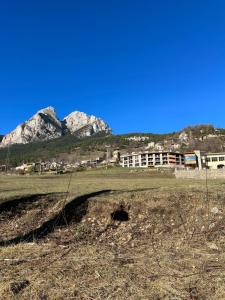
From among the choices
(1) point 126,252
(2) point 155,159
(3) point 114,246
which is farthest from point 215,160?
(1) point 126,252

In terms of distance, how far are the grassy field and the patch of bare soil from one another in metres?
0.02

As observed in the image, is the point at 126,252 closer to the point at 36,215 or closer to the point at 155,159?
the point at 36,215

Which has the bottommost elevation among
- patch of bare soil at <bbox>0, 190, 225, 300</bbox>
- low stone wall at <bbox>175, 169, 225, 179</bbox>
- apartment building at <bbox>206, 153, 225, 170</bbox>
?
patch of bare soil at <bbox>0, 190, 225, 300</bbox>

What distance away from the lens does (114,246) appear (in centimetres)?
947

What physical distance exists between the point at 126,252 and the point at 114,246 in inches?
39.3

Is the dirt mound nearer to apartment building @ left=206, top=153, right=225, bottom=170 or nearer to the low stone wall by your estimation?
the low stone wall

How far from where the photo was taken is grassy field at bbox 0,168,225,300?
5.97m

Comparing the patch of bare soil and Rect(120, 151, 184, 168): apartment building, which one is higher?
Rect(120, 151, 184, 168): apartment building

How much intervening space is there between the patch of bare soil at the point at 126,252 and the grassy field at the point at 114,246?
0.02 meters

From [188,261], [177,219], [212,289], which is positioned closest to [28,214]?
[177,219]

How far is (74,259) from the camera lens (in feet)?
25.3

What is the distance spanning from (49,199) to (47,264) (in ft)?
27.4

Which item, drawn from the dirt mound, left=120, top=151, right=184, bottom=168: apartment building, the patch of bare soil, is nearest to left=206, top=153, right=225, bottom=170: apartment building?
left=120, top=151, right=184, bottom=168: apartment building

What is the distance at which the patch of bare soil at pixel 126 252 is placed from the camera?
5.92 m
